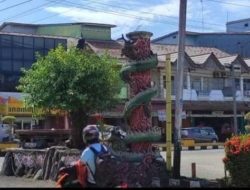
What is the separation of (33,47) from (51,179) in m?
32.5

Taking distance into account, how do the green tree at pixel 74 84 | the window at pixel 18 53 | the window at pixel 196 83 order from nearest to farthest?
the green tree at pixel 74 84, the window at pixel 18 53, the window at pixel 196 83

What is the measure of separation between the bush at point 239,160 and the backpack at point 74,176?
6.17 m

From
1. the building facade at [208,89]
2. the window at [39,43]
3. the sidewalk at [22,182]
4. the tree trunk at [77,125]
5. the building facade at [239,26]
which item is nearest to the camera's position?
the sidewalk at [22,182]

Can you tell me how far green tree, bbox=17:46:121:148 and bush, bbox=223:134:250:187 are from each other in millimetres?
6390

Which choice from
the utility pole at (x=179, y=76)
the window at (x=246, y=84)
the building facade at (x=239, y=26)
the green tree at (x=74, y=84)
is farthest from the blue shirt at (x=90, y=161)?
the building facade at (x=239, y=26)

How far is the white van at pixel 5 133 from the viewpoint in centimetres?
3685

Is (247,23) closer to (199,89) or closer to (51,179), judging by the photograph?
(199,89)

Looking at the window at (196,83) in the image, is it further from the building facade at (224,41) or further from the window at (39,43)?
the building facade at (224,41)

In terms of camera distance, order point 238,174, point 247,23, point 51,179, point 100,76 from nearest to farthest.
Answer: point 238,174 < point 51,179 < point 100,76 < point 247,23

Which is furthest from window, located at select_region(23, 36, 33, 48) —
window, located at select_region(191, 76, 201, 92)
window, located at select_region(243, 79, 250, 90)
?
window, located at select_region(243, 79, 250, 90)

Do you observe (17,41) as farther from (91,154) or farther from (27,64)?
(91,154)

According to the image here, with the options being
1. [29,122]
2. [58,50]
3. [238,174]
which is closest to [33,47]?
[29,122]

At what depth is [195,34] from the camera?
228 feet

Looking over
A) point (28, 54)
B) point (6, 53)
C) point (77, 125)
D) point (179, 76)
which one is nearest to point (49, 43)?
point (28, 54)
